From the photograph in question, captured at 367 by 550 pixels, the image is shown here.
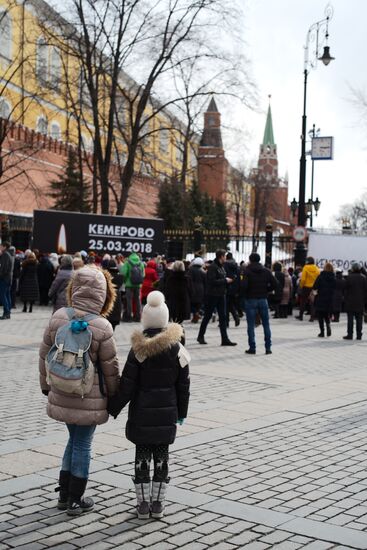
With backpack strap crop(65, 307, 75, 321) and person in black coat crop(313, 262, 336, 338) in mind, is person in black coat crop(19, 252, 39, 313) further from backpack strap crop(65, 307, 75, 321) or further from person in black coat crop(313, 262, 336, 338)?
backpack strap crop(65, 307, 75, 321)

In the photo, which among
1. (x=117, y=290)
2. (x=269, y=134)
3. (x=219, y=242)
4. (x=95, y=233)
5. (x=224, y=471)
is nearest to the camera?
(x=224, y=471)

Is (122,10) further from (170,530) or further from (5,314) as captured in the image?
(170,530)

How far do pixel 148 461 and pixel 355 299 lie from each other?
44.5ft

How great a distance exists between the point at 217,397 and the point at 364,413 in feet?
5.75

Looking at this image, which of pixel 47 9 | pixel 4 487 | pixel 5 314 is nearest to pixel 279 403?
pixel 4 487

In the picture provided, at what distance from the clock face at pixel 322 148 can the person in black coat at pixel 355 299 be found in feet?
30.6

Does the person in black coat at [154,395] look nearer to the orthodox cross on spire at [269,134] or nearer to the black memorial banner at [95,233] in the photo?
the black memorial banner at [95,233]

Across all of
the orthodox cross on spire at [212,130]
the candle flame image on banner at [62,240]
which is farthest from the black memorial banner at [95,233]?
the orthodox cross on spire at [212,130]

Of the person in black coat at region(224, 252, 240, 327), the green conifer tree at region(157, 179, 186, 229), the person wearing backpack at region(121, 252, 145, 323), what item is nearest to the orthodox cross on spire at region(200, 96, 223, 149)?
the green conifer tree at region(157, 179, 186, 229)

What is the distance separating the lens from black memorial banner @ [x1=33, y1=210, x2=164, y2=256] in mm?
24781

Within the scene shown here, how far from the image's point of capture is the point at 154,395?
4.84 metres

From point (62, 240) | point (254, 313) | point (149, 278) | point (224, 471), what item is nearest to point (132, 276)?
point (149, 278)

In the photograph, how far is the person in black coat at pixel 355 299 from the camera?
17688mm

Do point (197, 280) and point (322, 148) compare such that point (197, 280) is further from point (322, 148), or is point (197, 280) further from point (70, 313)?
point (70, 313)
